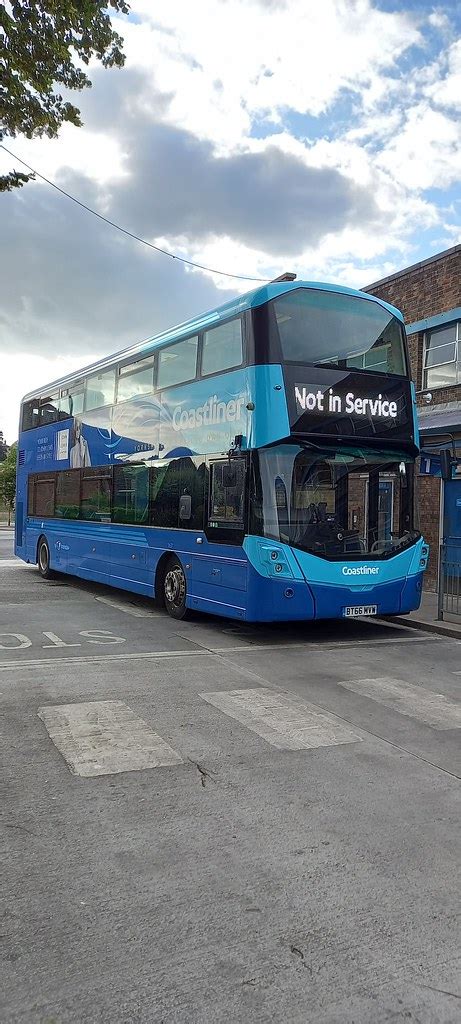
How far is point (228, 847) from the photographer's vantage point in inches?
150

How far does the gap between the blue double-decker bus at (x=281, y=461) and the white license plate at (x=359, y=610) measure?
2 cm

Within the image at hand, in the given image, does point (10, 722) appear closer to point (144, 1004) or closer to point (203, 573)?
point (144, 1004)

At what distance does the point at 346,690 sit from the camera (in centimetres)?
730

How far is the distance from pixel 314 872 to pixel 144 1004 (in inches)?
47.1

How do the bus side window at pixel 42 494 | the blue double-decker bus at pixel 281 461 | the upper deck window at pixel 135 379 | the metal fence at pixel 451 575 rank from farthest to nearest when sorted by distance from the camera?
the bus side window at pixel 42 494 → the upper deck window at pixel 135 379 → the metal fence at pixel 451 575 → the blue double-decker bus at pixel 281 461

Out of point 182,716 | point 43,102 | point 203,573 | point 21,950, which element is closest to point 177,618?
point 203,573

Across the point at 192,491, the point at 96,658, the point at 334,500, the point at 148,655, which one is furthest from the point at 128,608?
Answer: the point at 334,500

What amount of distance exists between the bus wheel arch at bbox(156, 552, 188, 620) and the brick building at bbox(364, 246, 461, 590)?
6197 millimetres

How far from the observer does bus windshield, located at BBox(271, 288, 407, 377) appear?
9406 millimetres

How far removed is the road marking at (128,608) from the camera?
40.0 feet

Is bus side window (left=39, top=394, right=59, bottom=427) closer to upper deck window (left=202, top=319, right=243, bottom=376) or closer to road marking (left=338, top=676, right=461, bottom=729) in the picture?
upper deck window (left=202, top=319, right=243, bottom=376)

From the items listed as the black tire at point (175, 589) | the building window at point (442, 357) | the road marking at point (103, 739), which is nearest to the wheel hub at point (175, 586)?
the black tire at point (175, 589)

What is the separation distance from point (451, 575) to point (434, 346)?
7.30 m

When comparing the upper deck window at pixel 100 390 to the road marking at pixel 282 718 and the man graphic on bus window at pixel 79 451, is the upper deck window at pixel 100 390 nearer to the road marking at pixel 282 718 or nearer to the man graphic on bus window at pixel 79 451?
the man graphic on bus window at pixel 79 451
